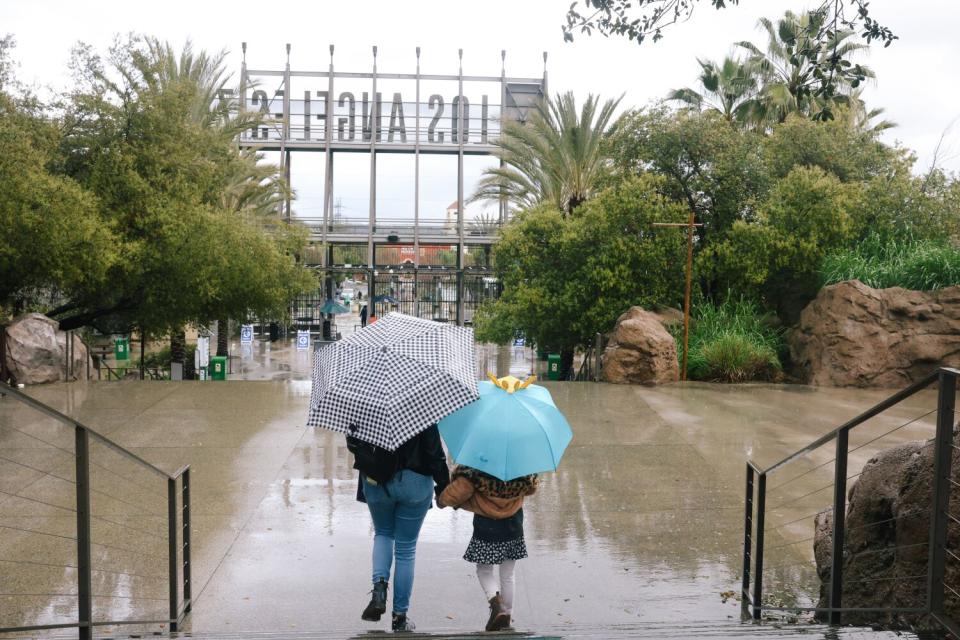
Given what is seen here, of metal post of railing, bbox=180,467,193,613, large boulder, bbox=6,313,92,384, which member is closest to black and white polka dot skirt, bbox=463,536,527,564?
metal post of railing, bbox=180,467,193,613

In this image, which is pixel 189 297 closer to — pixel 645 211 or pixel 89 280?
pixel 89 280

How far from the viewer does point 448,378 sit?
4426 millimetres

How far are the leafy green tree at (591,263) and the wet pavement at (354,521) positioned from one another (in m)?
5.55

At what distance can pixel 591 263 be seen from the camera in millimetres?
17625

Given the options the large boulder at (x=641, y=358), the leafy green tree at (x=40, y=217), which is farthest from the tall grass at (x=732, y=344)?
the leafy green tree at (x=40, y=217)

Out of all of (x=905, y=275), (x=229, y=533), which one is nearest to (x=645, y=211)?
(x=905, y=275)

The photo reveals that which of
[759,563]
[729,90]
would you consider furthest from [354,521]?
[729,90]

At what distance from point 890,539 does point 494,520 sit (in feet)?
6.83

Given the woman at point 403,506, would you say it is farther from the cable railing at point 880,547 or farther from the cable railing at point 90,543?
the cable railing at point 880,547

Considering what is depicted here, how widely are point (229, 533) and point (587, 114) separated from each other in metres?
19.6

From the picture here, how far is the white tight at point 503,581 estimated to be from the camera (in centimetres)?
470

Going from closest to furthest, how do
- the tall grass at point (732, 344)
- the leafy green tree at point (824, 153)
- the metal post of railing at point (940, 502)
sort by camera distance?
the metal post of railing at point (940, 502), the tall grass at point (732, 344), the leafy green tree at point (824, 153)

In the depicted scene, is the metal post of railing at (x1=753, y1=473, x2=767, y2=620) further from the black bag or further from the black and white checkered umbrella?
the black bag

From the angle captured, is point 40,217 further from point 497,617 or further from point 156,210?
point 497,617
